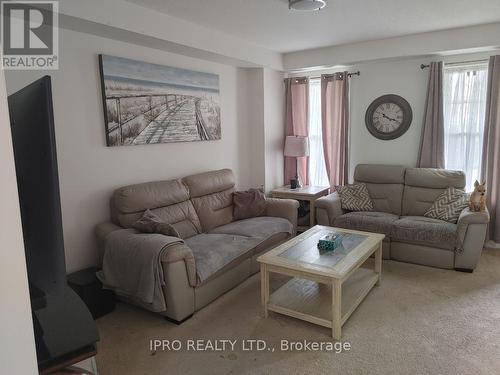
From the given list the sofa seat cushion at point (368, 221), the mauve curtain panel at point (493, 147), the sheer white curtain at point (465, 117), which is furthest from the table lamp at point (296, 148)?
the mauve curtain panel at point (493, 147)

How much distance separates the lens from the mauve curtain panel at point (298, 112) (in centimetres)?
518

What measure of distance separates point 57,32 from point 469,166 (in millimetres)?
4511

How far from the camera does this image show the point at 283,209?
4.19 meters

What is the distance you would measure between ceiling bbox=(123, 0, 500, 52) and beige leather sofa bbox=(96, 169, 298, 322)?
62.6 inches

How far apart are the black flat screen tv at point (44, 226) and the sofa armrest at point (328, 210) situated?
347 cm

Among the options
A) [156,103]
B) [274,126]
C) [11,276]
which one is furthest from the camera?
[274,126]

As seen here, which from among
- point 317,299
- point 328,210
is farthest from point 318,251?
point 328,210

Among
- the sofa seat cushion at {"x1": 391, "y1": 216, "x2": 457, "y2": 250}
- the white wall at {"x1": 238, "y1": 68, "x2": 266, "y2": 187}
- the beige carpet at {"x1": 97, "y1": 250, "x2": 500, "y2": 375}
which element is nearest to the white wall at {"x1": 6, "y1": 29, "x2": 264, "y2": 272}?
the beige carpet at {"x1": 97, "y1": 250, "x2": 500, "y2": 375}

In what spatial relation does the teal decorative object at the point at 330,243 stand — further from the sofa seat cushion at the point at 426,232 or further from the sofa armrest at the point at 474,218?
the sofa armrest at the point at 474,218

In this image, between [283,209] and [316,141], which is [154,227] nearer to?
[283,209]

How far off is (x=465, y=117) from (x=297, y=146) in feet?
6.75

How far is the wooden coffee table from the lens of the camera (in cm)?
252

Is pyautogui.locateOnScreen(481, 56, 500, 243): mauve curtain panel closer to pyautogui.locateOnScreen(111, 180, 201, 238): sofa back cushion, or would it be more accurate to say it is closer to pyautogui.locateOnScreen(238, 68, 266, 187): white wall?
pyautogui.locateOnScreen(238, 68, 266, 187): white wall

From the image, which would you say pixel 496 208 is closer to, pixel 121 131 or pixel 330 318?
pixel 330 318
